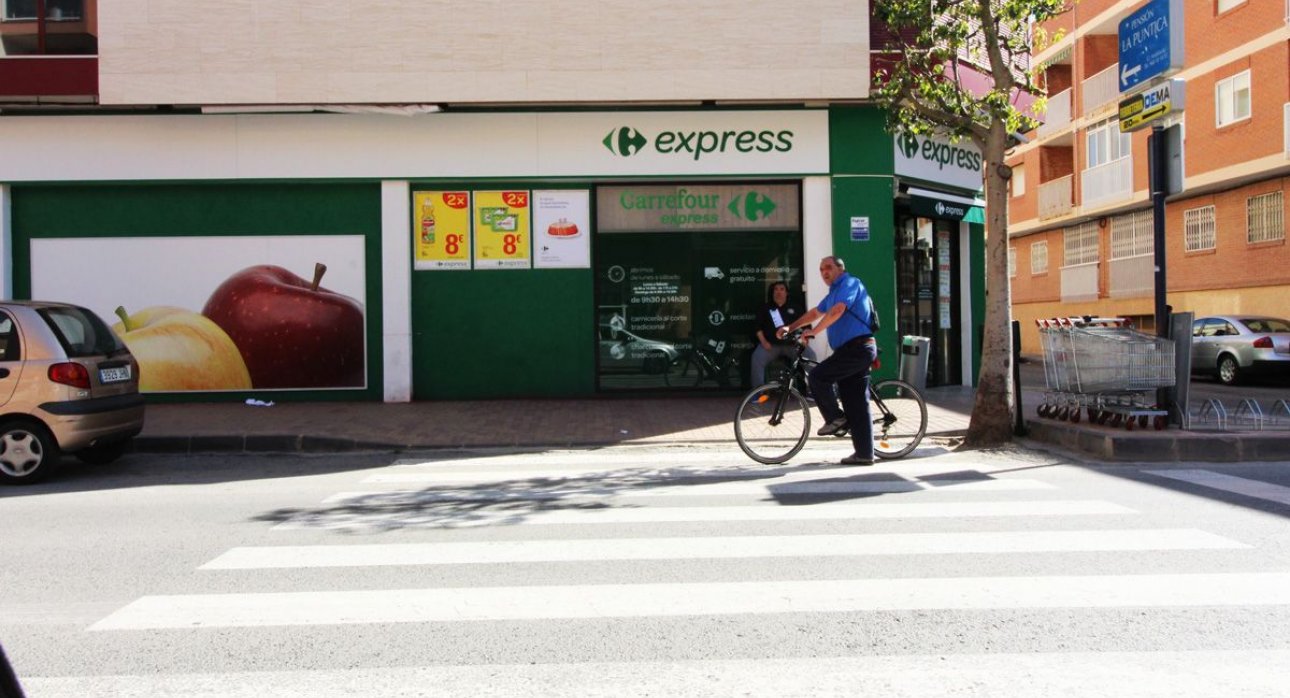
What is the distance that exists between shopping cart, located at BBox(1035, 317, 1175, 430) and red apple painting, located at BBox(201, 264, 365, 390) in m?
9.56

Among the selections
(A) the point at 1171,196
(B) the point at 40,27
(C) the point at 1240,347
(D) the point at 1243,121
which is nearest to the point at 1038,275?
(D) the point at 1243,121

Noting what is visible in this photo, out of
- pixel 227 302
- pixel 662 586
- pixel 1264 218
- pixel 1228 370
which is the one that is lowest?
pixel 662 586

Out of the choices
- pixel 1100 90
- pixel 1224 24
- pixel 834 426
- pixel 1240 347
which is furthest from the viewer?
pixel 1100 90

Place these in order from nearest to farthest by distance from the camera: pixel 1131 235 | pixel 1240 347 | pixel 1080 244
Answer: pixel 1240 347, pixel 1131 235, pixel 1080 244

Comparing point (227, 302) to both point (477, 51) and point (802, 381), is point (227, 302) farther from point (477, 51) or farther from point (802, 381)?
point (802, 381)

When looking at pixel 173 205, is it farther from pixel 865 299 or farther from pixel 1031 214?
pixel 1031 214

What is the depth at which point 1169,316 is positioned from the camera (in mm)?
10008

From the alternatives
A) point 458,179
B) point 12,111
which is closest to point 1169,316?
point 458,179

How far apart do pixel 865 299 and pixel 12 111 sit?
41.4 feet

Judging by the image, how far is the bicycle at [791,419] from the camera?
9.03m

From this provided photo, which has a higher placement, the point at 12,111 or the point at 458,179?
the point at 12,111

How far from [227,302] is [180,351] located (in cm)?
98

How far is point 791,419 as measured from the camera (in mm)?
8891

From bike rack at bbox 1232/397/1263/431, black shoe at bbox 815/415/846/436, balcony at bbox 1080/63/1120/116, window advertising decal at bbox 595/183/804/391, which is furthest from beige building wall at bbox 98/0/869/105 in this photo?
balcony at bbox 1080/63/1120/116
